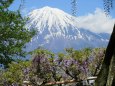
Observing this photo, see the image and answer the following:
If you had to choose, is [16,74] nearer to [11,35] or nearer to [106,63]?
[106,63]

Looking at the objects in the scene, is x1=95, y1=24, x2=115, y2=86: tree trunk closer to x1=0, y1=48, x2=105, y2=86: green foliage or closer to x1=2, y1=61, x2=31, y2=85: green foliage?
x1=0, y1=48, x2=105, y2=86: green foliage

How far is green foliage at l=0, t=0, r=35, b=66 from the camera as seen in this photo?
111 ft

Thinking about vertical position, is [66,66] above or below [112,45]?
below

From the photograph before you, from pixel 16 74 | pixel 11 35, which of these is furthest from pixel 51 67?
pixel 11 35

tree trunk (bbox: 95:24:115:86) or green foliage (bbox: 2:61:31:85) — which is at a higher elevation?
tree trunk (bbox: 95:24:115:86)

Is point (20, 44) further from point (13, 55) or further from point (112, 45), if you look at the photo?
point (112, 45)

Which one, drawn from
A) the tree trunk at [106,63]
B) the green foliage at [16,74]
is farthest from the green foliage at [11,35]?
the tree trunk at [106,63]

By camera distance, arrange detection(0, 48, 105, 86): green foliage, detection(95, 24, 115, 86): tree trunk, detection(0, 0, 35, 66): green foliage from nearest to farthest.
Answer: detection(95, 24, 115, 86): tree trunk
detection(0, 48, 105, 86): green foliage
detection(0, 0, 35, 66): green foliage

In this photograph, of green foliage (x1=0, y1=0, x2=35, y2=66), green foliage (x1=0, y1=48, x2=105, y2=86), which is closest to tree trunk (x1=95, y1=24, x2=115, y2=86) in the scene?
green foliage (x1=0, y1=48, x2=105, y2=86)

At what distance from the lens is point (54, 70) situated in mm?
15164

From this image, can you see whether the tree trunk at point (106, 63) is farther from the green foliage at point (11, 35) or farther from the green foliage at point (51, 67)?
the green foliage at point (11, 35)

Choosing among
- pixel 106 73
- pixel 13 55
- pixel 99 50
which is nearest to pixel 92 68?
pixel 99 50

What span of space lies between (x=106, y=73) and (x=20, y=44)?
29240 mm

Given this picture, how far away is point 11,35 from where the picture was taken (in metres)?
34.5
